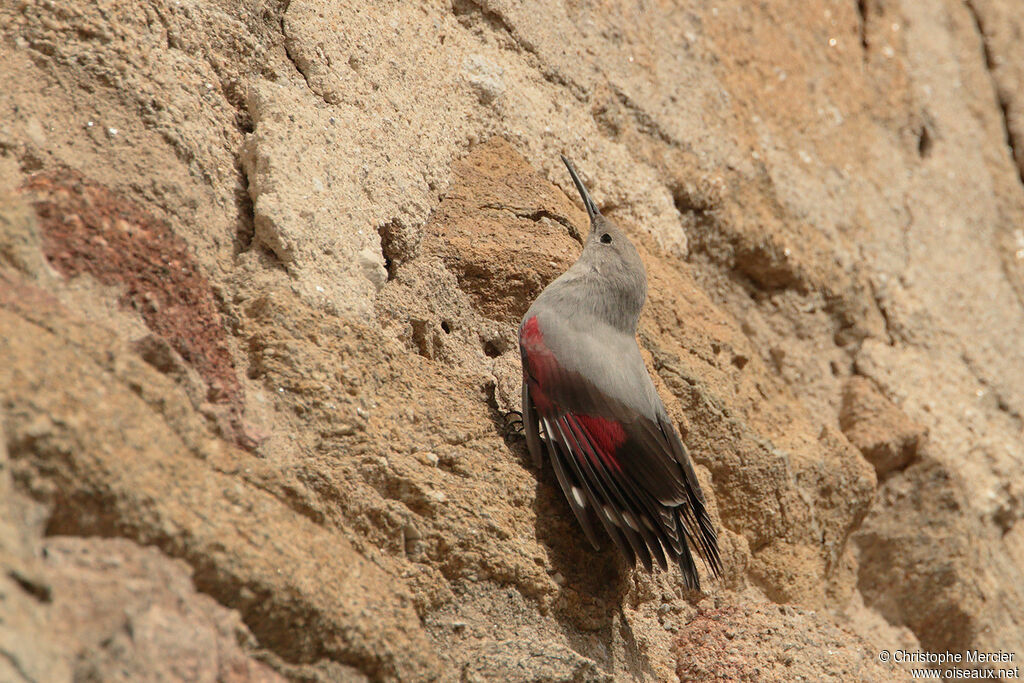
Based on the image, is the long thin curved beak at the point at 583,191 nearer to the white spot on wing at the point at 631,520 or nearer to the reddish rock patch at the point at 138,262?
the white spot on wing at the point at 631,520

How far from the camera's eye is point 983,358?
369 cm

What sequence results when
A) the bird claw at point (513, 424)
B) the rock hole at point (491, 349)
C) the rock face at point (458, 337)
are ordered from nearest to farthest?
the rock face at point (458, 337)
the bird claw at point (513, 424)
the rock hole at point (491, 349)

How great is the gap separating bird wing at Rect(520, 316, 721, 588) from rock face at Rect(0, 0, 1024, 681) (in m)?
0.08

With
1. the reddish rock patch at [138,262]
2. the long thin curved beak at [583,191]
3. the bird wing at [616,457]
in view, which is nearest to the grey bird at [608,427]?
the bird wing at [616,457]

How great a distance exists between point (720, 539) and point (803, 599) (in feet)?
0.95

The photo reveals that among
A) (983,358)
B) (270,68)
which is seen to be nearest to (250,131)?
(270,68)

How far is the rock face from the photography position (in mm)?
1582

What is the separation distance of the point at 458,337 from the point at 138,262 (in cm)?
81

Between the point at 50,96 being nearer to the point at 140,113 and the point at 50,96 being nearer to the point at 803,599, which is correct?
the point at 140,113

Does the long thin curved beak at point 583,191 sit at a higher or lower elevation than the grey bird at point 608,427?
higher

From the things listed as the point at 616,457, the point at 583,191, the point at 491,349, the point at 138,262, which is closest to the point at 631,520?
the point at 616,457

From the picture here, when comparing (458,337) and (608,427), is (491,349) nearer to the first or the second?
(458,337)

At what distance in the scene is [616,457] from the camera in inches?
96.5

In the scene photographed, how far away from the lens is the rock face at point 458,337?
158 cm
